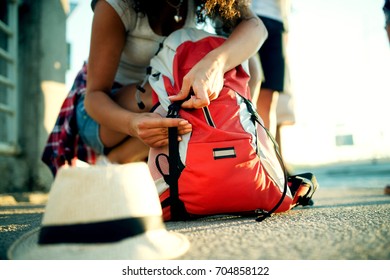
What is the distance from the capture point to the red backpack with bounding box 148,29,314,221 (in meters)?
1.02

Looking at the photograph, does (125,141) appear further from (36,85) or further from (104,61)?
(36,85)

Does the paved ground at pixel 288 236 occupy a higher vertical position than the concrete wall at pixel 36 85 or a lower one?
lower

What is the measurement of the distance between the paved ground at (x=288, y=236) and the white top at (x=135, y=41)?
905mm

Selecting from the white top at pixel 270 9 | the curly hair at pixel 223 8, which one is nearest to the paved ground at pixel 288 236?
the curly hair at pixel 223 8

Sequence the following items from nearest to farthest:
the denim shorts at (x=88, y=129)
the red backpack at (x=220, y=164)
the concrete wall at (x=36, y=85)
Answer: the red backpack at (x=220, y=164), the denim shorts at (x=88, y=129), the concrete wall at (x=36, y=85)

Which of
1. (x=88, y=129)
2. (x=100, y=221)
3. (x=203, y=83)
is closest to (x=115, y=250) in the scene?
(x=100, y=221)

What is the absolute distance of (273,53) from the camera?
203 centimetres

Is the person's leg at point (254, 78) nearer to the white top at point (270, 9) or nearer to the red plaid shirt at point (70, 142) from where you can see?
the white top at point (270, 9)

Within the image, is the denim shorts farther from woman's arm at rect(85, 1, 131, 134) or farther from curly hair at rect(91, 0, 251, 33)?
curly hair at rect(91, 0, 251, 33)

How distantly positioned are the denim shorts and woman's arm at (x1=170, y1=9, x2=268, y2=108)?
677 millimetres

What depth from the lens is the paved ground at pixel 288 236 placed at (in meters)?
0.69

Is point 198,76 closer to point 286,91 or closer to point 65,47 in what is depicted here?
point 286,91

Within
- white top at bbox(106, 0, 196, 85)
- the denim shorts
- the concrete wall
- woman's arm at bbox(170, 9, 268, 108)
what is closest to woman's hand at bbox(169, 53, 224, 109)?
woman's arm at bbox(170, 9, 268, 108)
